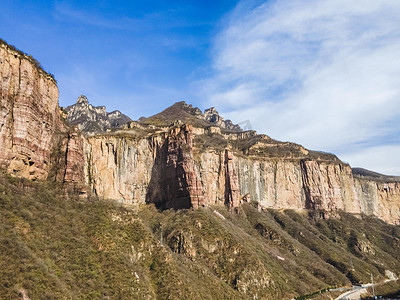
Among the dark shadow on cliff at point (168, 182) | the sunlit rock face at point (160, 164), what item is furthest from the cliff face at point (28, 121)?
the dark shadow on cliff at point (168, 182)

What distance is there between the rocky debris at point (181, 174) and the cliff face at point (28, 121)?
37.0 m

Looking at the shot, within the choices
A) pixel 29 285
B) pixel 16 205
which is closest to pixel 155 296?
pixel 29 285

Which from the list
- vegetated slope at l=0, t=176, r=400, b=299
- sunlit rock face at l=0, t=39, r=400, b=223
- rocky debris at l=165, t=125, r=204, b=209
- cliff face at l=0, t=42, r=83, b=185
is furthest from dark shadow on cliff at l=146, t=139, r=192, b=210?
cliff face at l=0, t=42, r=83, b=185

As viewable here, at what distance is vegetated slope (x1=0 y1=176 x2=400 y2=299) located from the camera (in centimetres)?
4862

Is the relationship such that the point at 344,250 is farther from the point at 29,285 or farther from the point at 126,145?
the point at 29,285

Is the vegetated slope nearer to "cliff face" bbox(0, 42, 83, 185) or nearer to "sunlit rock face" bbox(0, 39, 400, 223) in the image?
"cliff face" bbox(0, 42, 83, 185)

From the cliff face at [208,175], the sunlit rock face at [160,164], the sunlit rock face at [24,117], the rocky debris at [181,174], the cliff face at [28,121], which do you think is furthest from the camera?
the cliff face at [208,175]

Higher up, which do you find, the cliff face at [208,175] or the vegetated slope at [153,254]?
the cliff face at [208,175]

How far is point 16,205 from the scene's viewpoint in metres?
55.8

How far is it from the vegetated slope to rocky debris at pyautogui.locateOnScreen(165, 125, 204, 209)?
4850mm

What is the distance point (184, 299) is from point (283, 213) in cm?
9431

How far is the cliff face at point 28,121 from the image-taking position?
214 feet

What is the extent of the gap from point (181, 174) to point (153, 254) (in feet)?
141

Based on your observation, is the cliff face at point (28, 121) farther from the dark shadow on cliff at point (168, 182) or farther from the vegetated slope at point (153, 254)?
the dark shadow on cliff at point (168, 182)
